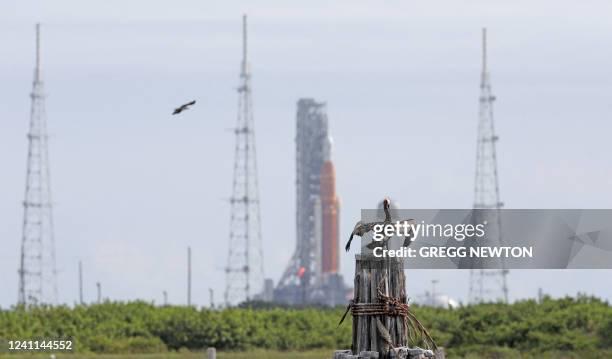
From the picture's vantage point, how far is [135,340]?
158ft

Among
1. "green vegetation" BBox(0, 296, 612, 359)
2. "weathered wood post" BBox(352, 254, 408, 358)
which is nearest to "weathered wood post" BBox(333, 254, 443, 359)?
"weathered wood post" BBox(352, 254, 408, 358)

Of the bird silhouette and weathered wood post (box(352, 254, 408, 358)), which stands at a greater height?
the bird silhouette

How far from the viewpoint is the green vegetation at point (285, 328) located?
45.1 meters

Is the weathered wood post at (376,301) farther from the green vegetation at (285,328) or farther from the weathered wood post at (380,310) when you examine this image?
the green vegetation at (285,328)

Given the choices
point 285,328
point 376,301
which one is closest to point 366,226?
point 376,301

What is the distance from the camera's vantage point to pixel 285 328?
5159cm

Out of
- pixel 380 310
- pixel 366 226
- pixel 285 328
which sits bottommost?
pixel 380 310

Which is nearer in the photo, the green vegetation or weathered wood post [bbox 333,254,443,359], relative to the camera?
weathered wood post [bbox 333,254,443,359]

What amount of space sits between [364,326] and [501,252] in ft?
16.9

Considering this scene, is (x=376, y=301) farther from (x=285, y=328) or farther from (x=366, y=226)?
(x=285, y=328)

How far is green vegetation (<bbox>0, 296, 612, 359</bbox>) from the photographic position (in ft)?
148

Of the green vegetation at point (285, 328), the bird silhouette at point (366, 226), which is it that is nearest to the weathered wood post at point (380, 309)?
the bird silhouette at point (366, 226)

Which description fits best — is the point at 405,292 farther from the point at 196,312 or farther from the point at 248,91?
the point at 248,91

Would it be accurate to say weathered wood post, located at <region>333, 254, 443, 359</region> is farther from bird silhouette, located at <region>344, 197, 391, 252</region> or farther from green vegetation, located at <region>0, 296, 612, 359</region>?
green vegetation, located at <region>0, 296, 612, 359</region>
